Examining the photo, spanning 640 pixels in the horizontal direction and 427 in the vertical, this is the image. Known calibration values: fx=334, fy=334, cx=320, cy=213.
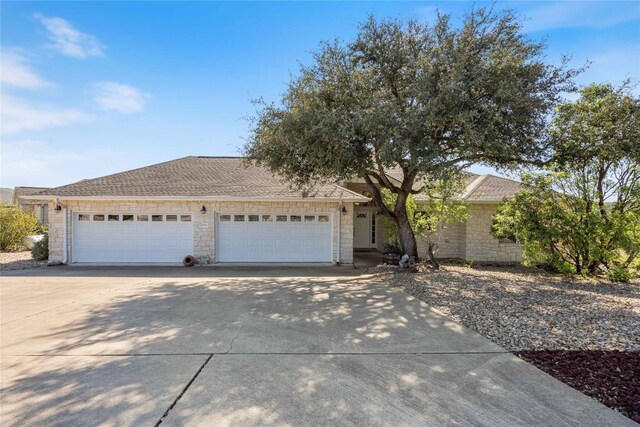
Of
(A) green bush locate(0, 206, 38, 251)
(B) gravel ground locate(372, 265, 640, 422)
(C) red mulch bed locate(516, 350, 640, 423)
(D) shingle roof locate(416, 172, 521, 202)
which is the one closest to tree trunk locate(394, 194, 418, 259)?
(B) gravel ground locate(372, 265, 640, 422)

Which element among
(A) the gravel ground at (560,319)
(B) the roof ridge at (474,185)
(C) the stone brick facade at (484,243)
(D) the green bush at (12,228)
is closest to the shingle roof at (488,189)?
(B) the roof ridge at (474,185)

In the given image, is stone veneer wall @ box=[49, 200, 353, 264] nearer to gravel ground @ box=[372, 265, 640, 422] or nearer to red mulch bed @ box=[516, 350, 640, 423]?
gravel ground @ box=[372, 265, 640, 422]

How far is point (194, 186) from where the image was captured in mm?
13820

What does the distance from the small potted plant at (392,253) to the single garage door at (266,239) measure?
89.8 inches

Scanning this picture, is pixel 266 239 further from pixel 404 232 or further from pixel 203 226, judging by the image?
pixel 404 232

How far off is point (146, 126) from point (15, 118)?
4.19 meters

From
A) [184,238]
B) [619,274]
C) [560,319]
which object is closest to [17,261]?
[184,238]

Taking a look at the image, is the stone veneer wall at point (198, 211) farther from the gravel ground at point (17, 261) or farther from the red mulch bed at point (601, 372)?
the red mulch bed at point (601, 372)

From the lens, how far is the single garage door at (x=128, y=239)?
13141mm

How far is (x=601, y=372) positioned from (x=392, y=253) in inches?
371

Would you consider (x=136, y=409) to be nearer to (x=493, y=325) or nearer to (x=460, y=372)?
(x=460, y=372)

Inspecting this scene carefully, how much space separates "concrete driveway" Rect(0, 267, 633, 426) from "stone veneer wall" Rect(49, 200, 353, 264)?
5681 mm

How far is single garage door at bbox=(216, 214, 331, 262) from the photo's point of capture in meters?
13.3

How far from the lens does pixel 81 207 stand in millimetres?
13156
